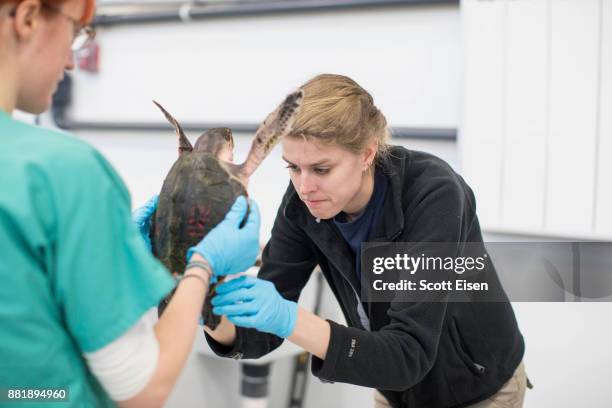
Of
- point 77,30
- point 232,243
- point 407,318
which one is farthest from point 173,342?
point 407,318

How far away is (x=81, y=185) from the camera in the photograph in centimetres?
58

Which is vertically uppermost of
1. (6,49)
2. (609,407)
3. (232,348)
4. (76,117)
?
(6,49)

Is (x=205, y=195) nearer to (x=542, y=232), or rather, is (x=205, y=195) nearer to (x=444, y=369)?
(x=444, y=369)

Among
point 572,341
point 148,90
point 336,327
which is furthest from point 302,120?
point 148,90

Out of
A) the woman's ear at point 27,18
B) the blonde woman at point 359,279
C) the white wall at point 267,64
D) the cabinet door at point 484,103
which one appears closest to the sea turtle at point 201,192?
the blonde woman at point 359,279

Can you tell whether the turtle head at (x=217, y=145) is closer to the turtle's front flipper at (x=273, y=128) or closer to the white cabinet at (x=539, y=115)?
the turtle's front flipper at (x=273, y=128)

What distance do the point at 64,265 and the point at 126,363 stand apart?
0.12 metres

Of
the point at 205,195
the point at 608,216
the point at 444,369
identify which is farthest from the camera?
the point at 608,216

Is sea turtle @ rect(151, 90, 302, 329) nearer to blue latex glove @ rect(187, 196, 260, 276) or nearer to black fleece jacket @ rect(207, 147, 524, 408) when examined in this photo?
blue latex glove @ rect(187, 196, 260, 276)

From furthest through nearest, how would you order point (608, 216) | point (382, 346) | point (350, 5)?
1. point (350, 5)
2. point (608, 216)
3. point (382, 346)

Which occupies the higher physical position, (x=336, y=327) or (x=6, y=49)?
(x=6, y=49)

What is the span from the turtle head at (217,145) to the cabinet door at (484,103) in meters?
1.07

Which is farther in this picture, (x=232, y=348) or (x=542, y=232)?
(x=542, y=232)

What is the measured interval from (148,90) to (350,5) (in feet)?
3.39
